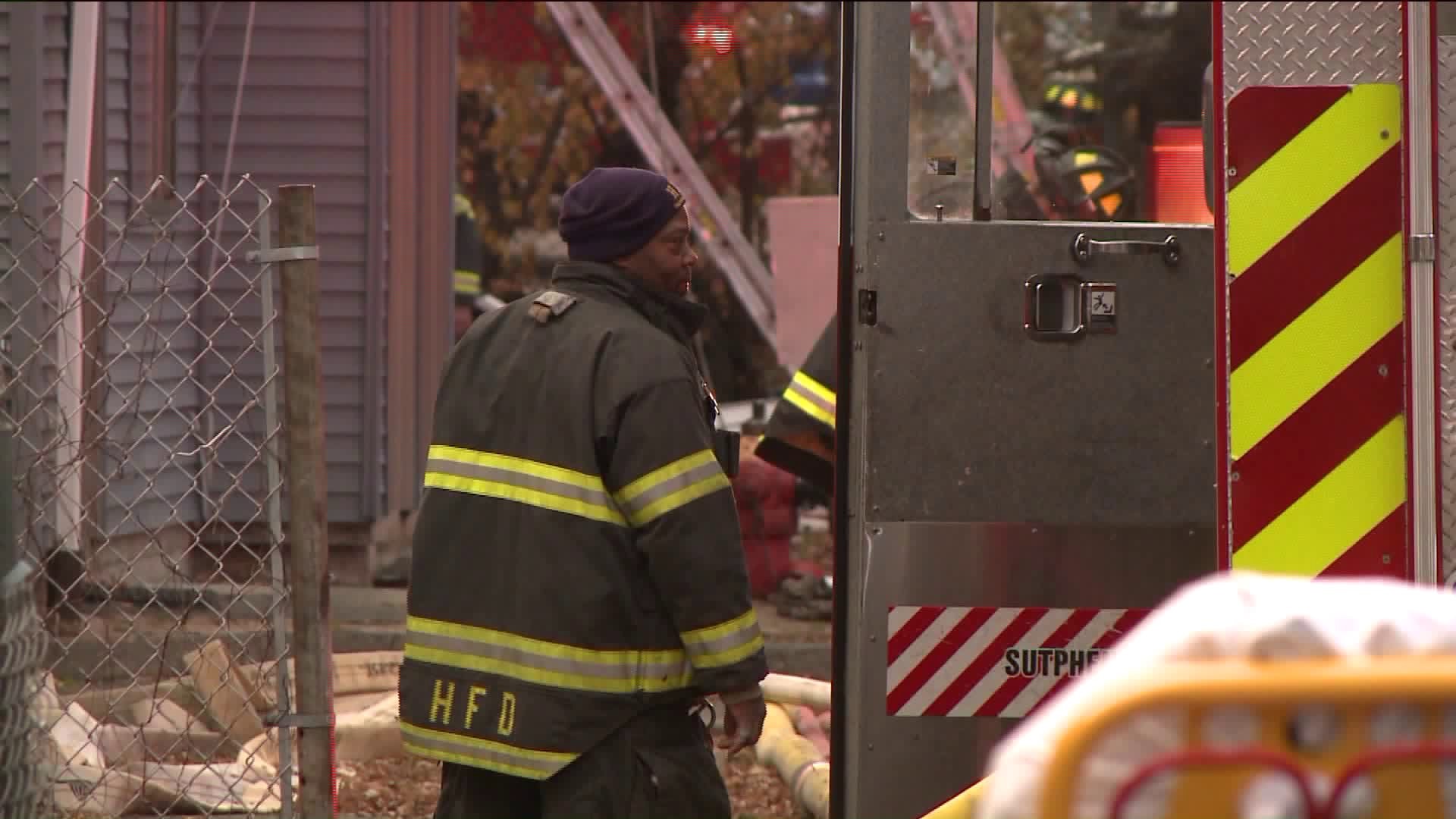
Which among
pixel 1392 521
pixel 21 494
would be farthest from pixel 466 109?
pixel 1392 521

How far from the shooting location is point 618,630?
131 inches

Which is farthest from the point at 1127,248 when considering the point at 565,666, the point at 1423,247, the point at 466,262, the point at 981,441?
the point at 466,262

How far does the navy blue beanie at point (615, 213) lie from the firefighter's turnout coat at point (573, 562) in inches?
5.9

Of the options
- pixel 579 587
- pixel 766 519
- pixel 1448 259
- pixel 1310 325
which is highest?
pixel 1448 259

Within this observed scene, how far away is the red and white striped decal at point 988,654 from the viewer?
12.4 ft

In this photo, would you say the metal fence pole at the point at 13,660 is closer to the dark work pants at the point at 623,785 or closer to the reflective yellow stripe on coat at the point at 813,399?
the dark work pants at the point at 623,785

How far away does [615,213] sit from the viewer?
349 cm

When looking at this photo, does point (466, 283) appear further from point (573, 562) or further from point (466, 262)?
point (573, 562)

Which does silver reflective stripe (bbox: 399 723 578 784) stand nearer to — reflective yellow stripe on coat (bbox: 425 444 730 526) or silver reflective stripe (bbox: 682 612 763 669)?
silver reflective stripe (bbox: 682 612 763 669)

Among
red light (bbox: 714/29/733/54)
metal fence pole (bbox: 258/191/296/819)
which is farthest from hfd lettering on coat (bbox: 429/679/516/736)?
red light (bbox: 714/29/733/54)

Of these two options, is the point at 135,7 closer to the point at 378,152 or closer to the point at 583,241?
the point at 378,152

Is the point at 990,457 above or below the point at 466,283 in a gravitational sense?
below

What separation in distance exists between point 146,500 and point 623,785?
5323mm

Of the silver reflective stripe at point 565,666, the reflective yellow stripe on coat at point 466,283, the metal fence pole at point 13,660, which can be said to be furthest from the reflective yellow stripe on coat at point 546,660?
the reflective yellow stripe on coat at point 466,283
